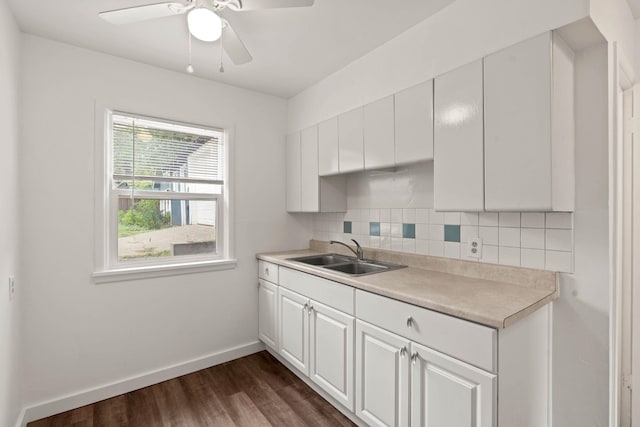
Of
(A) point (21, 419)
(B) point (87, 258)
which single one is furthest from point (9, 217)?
(A) point (21, 419)

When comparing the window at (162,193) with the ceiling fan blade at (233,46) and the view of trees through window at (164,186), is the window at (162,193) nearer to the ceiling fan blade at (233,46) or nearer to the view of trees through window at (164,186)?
the view of trees through window at (164,186)

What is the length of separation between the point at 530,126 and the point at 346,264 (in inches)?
64.3

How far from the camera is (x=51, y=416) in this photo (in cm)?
203

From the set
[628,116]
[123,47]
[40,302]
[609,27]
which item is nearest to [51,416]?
[40,302]

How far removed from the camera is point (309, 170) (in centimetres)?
283

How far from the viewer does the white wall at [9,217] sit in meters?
1.60

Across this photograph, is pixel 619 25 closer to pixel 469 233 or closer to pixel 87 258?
pixel 469 233

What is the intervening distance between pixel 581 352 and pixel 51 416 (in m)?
3.12

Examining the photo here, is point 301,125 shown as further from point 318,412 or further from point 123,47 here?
point 318,412

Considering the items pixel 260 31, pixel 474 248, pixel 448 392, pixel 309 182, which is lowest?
pixel 448 392

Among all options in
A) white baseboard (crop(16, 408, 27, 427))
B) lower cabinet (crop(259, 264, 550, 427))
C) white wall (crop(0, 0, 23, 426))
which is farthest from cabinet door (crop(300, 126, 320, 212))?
white baseboard (crop(16, 408, 27, 427))

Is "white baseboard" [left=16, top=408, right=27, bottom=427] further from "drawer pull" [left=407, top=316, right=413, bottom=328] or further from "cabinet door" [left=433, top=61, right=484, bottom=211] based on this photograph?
"cabinet door" [left=433, top=61, right=484, bottom=211]

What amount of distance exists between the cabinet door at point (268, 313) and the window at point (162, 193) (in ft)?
1.67

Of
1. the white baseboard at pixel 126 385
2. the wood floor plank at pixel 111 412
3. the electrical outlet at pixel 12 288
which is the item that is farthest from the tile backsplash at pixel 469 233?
the electrical outlet at pixel 12 288
